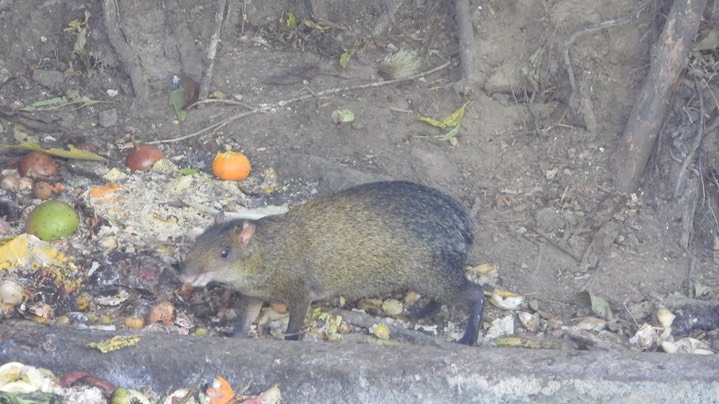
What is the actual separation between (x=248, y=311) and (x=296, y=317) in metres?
0.32

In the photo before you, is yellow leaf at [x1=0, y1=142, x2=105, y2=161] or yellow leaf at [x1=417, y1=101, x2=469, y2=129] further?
yellow leaf at [x1=417, y1=101, x2=469, y2=129]

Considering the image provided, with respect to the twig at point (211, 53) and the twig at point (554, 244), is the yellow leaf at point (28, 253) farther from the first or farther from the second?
the twig at point (554, 244)

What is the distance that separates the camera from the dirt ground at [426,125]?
7086 millimetres

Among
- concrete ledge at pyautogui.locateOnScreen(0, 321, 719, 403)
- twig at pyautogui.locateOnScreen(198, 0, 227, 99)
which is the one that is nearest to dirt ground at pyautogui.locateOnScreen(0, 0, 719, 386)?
twig at pyautogui.locateOnScreen(198, 0, 227, 99)

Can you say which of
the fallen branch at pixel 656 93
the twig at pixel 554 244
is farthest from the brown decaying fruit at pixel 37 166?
the fallen branch at pixel 656 93

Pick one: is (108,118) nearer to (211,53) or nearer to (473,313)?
(211,53)

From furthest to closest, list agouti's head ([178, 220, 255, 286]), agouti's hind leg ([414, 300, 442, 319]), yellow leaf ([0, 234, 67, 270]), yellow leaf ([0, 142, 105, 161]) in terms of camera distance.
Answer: yellow leaf ([0, 142, 105, 161]), agouti's hind leg ([414, 300, 442, 319]), yellow leaf ([0, 234, 67, 270]), agouti's head ([178, 220, 255, 286])

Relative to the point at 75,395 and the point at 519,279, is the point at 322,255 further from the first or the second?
the point at 75,395

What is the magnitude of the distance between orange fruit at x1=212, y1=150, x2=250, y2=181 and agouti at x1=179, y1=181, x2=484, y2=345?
4.31 feet

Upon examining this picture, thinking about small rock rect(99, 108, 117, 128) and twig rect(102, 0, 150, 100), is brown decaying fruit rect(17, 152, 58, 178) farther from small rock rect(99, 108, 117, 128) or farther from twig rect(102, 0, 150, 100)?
twig rect(102, 0, 150, 100)

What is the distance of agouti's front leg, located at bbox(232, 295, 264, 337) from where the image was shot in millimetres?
6379

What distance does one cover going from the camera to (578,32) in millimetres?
8125

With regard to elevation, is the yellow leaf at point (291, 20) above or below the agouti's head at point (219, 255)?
above

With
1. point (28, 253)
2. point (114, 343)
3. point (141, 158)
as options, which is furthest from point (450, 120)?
point (114, 343)
